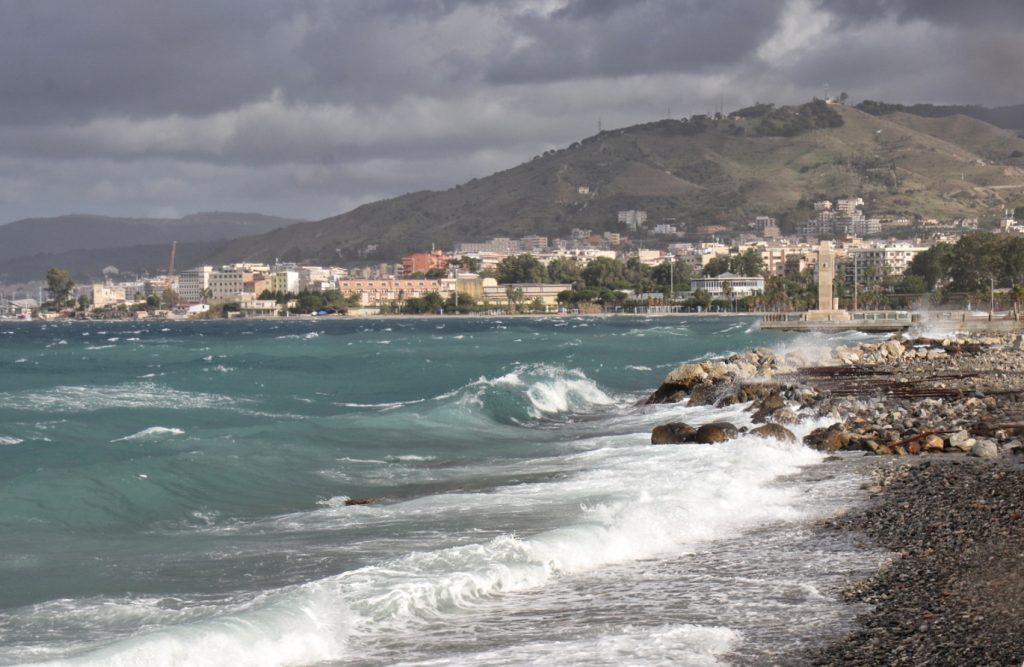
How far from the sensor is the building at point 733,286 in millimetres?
190250

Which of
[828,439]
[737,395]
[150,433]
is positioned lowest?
[150,433]

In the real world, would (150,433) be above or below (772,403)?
below

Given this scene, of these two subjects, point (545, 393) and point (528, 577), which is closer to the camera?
point (528, 577)

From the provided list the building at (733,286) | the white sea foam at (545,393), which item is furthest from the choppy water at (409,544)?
the building at (733,286)

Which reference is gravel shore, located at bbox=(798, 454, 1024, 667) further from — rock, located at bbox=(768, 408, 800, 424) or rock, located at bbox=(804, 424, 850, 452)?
rock, located at bbox=(768, 408, 800, 424)

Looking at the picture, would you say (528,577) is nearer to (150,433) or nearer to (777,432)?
(777,432)

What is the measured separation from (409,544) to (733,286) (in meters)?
183

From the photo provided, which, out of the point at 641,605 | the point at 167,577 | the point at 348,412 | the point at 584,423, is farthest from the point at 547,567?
the point at 348,412

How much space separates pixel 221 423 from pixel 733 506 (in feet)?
58.4

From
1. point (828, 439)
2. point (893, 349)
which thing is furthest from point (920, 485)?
point (893, 349)

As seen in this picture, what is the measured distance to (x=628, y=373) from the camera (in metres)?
47.9

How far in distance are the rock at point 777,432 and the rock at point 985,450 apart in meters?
3.12

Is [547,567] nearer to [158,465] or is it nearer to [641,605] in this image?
Answer: [641,605]

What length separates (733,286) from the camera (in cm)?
19212
